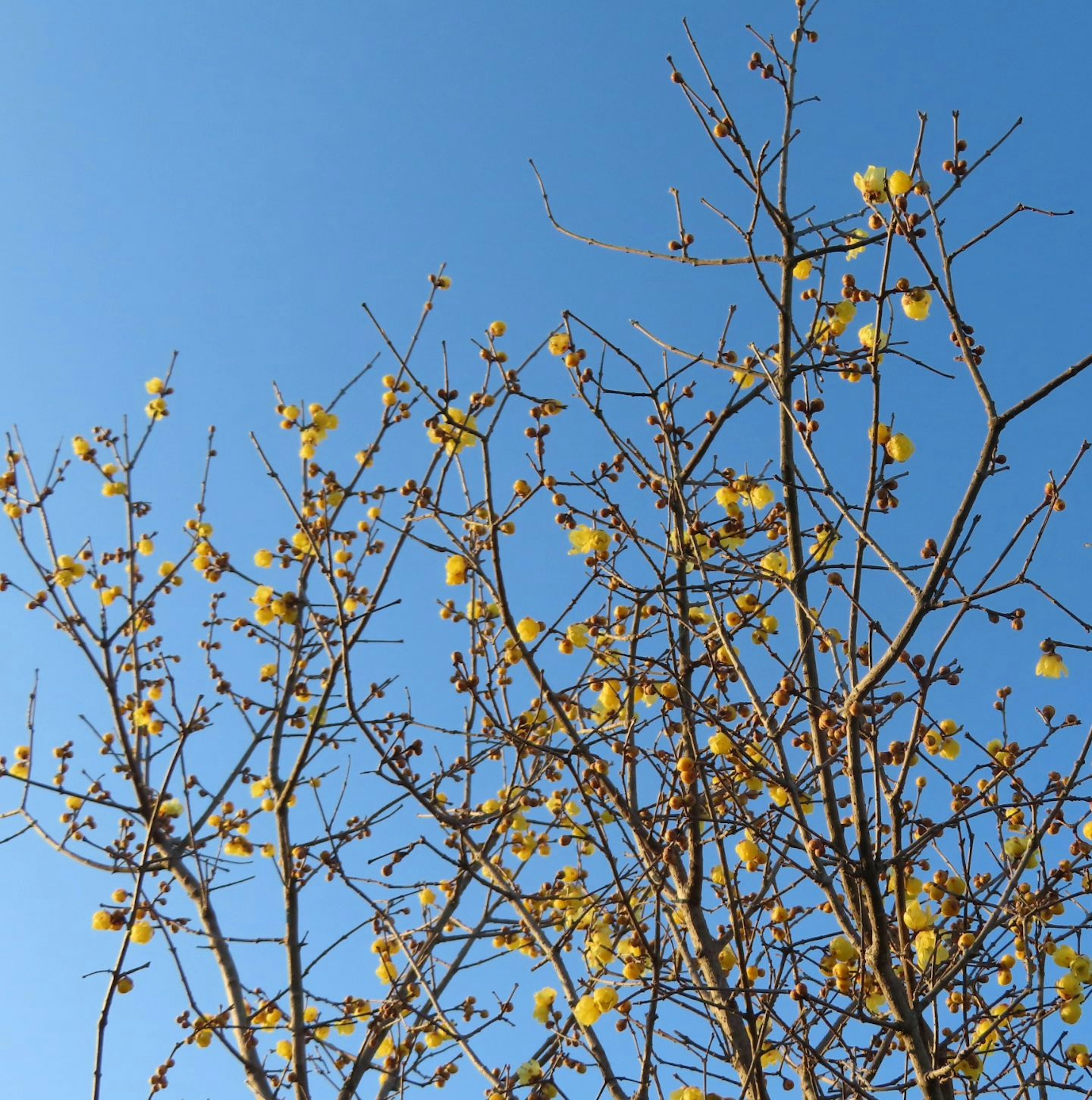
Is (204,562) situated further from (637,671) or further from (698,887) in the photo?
(698,887)

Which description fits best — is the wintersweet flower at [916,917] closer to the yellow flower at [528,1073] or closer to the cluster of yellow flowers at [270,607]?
the yellow flower at [528,1073]

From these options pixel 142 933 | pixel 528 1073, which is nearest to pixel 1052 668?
pixel 528 1073

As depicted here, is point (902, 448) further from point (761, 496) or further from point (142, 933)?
point (142, 933)

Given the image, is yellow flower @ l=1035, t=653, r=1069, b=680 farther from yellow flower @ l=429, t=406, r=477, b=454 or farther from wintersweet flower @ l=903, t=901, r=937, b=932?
yellow flower @ l=429, t=406, r=477, b=454

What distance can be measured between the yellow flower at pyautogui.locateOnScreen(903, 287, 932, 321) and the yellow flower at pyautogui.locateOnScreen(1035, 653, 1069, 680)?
1.18 m

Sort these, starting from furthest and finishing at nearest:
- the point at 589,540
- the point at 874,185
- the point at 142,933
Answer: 1. the point at 142,933
2. the point at 589,540
3. the point at 874,185

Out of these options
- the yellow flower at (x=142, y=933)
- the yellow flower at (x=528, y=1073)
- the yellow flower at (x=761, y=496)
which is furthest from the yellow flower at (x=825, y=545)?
the yellow flower at (x=142, y=933)

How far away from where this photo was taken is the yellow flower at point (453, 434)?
412 centimetres

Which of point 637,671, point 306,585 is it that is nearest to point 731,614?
point 637,671

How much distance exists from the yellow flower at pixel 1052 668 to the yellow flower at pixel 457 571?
Answer: 2.13 metres

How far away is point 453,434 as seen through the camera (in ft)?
14.6

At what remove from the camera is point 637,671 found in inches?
149

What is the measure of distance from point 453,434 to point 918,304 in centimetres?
198

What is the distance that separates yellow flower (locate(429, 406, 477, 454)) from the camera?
13.5ft
